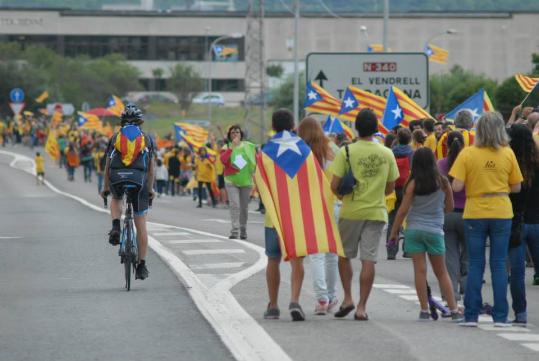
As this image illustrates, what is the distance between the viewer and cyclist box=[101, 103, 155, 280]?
583 inches

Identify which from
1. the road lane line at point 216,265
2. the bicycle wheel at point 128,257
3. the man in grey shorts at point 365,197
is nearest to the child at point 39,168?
the road lane line at point 216,265

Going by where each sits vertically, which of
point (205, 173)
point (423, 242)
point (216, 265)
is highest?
point (423, 242)

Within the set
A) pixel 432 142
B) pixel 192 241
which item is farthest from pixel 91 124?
pixel 432 142

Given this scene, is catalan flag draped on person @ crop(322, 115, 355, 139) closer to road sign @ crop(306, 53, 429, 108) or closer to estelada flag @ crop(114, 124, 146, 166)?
road sign @ crop(306, 53, 429, 108)

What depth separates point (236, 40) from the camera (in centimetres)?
14438

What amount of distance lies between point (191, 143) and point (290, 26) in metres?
85.0

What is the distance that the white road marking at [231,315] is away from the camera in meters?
10.3

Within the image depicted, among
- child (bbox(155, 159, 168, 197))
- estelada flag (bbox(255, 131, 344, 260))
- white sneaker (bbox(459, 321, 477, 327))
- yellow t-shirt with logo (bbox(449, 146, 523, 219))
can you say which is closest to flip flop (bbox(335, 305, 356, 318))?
estelada flag (bbox(255, 131, 344, 260))

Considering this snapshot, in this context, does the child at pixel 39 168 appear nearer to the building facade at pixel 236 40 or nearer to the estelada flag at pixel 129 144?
the estelada flag at pixel 129 144

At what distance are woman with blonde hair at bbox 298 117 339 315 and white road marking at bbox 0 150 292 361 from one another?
647 millimetres

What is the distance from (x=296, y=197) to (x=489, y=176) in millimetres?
1597

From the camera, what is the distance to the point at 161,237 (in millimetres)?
23656

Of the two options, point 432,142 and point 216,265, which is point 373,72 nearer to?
point 432,142

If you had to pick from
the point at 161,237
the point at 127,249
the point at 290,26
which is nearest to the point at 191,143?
the point at 161,237
